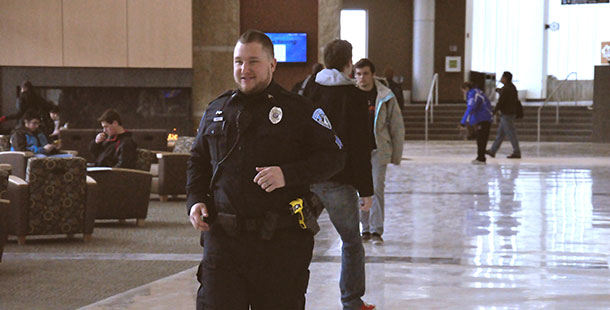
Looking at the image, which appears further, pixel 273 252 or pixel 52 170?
pixel 52 170

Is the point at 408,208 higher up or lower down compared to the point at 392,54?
lower down

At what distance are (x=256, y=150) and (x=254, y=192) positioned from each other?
0.48 ft

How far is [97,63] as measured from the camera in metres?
19.1

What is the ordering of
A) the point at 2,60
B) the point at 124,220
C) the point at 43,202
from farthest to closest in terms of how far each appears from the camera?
the point at 2,60, the point at 124,220, the point at 43,202

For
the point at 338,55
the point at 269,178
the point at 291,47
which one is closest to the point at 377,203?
the point at 338,55

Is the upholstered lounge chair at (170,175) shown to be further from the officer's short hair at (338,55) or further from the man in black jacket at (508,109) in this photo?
the man in black jacket at (508,109)

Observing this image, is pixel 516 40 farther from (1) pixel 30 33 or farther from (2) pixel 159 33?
(1) pixel 30 33

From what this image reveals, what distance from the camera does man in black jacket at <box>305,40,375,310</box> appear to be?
5016 millimetres

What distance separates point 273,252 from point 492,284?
10.3 ft

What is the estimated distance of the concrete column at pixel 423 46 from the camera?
29.7 meters

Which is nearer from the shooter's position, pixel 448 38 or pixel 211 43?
pixel 211 43

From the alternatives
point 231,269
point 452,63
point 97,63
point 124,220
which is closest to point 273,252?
point 231,269

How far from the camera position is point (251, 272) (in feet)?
10.7

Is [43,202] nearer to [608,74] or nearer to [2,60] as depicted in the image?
[2,60]
